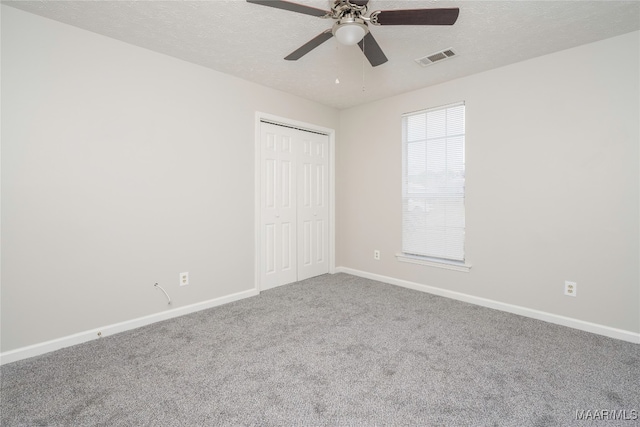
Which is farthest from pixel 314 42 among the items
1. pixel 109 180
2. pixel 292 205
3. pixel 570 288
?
pixel 570 288

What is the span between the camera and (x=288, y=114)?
13.0 feet

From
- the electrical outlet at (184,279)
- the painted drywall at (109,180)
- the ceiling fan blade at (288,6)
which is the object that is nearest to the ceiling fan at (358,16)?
the ceiling fan blade at (288,6)

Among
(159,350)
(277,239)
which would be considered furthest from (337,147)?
(159,350)

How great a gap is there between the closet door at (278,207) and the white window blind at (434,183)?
4.92ft

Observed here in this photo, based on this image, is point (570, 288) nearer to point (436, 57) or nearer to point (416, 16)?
point (436, 57)

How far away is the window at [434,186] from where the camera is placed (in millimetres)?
3494

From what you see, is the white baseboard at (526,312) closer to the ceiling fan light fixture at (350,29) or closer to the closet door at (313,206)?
the closet door at (313,206)

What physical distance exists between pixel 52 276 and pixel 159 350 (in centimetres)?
101

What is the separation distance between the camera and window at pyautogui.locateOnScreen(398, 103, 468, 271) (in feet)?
11.5

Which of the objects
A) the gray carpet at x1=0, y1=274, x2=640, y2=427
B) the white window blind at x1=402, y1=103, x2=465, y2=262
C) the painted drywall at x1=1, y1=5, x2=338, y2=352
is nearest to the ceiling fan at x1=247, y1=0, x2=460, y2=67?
the painted drywall at x1=1, y1=5, x2=338, y2=352

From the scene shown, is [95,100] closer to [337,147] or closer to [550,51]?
[337,147]

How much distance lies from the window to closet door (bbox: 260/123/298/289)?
1495 millimetres

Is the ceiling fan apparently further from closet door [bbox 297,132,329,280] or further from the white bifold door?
closet door [bbox 297,132,329,280]

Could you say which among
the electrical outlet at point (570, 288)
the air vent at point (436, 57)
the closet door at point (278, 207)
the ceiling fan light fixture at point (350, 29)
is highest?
the air vent at point (436, 57)
